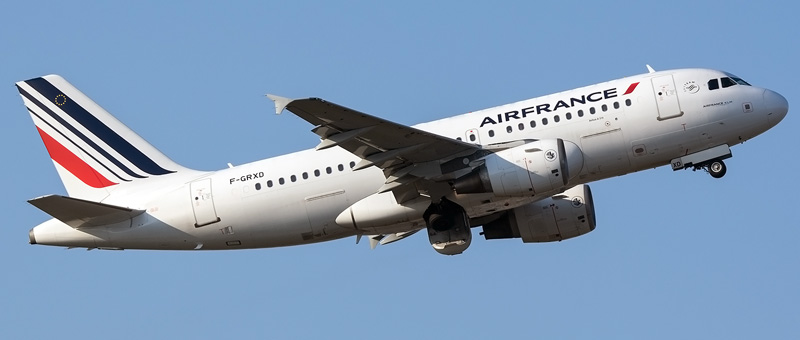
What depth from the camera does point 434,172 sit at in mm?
43156

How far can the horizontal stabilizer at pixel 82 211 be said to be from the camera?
142 feet

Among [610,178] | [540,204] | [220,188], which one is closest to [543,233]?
[540,204]

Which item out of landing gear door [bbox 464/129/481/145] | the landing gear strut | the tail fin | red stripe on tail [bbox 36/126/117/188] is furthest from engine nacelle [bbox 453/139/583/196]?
red stripe on tail [bbox 36/126/117/188]

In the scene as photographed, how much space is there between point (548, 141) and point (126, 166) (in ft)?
53.3

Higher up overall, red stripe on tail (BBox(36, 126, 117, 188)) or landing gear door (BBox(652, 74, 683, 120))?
red stripe on tail (BBox(36, 126, 117, 188))

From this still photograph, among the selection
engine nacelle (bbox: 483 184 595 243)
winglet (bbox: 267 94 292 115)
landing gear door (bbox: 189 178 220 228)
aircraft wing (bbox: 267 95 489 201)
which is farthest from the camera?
engine nacelle (bbox: 483 184 595 243)

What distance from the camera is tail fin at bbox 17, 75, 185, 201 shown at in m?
47.9

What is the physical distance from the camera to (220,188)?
45594mm

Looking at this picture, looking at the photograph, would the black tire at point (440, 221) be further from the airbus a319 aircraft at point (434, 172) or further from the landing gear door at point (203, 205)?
the landing gear door at point (203, 205)

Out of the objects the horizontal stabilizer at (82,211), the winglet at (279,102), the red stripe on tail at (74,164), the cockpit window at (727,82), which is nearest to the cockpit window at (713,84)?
the cockpit window at (727,82)

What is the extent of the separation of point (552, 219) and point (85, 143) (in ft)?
58.8

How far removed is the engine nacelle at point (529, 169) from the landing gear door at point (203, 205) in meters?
9.32

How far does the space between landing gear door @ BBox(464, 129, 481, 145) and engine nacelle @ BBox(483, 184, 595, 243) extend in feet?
17.7

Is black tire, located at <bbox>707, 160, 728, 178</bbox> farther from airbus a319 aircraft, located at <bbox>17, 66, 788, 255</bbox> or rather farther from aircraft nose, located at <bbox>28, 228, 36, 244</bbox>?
aircraft nose, located at <bbox>28, 228, 36, 244</bbox>
